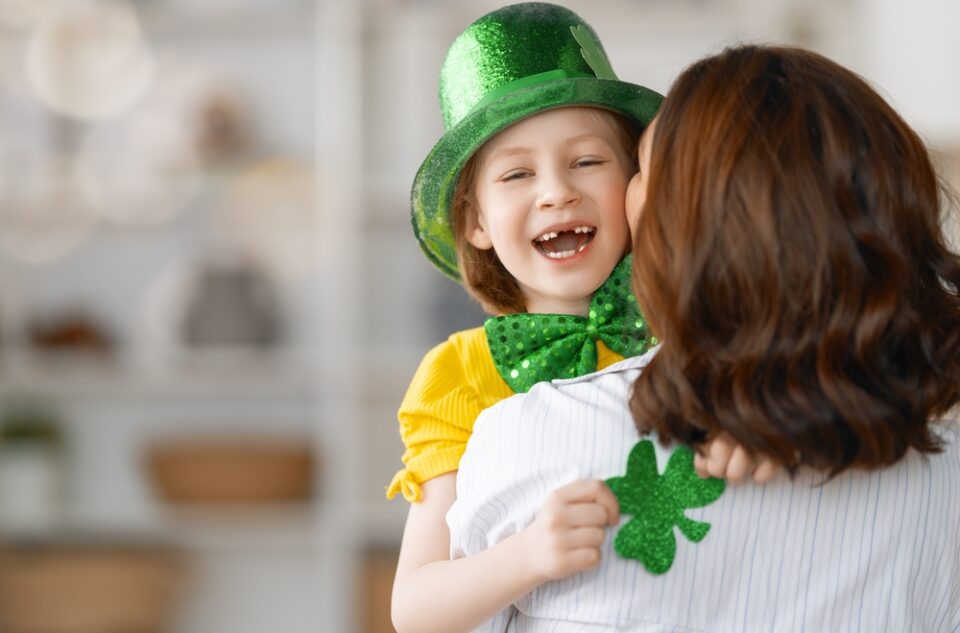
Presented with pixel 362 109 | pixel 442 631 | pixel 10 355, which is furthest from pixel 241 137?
pixel 442 631

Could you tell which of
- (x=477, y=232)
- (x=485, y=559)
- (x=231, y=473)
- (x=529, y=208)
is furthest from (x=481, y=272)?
(x=231, y=473)

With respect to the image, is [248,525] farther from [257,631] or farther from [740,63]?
[740,63]

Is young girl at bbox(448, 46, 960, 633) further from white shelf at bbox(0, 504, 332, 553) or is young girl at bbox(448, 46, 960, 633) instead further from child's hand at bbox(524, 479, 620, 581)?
white shelf at bbox(0, 504, 332, 553)

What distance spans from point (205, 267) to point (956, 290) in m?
3.07

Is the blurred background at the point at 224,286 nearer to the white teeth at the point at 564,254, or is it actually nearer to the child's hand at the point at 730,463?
the white teeth at the point at 564,254

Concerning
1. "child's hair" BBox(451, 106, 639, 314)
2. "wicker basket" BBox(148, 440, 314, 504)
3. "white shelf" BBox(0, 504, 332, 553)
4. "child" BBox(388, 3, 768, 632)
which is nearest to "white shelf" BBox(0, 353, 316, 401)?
"wicker basket" BBox(148, 440, 314, 504)

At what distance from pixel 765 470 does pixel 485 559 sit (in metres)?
0.21

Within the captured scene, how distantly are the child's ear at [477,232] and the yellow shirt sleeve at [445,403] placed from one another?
100mm

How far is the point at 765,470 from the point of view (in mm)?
843

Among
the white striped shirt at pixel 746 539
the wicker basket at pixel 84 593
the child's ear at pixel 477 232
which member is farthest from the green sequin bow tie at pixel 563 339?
the wicker basket at pixel 84 593

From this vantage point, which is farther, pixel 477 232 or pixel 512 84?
pixel 477 232

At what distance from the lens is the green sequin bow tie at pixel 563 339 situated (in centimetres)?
116

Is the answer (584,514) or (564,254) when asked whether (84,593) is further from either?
(584,514)

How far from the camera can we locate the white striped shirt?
2.82ft
